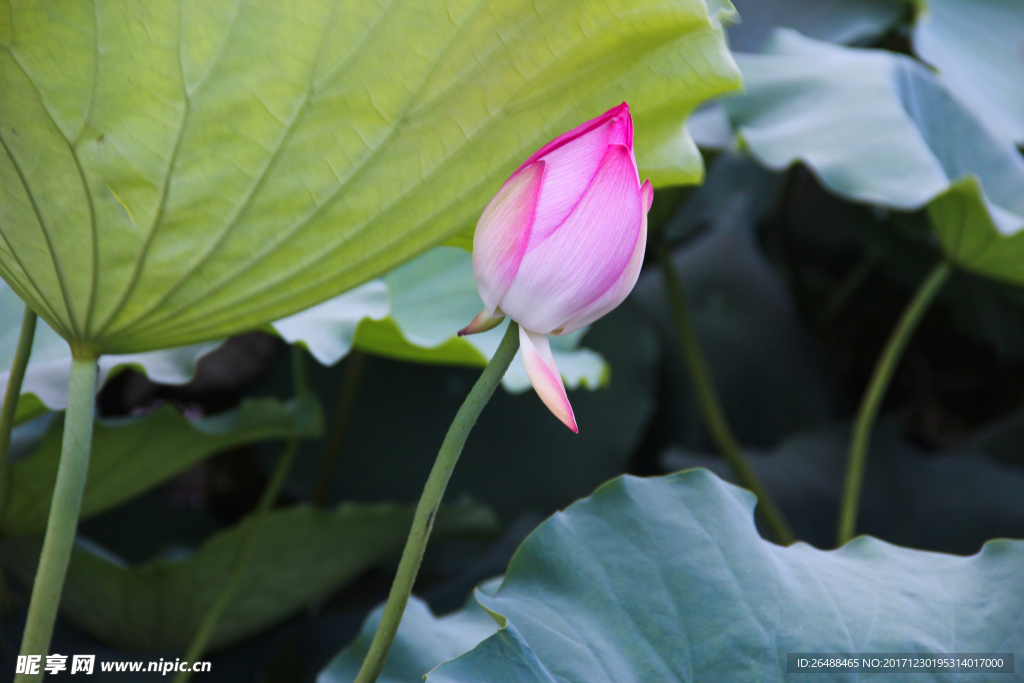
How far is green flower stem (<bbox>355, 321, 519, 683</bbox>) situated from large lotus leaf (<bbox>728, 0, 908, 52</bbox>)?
1.12 metres

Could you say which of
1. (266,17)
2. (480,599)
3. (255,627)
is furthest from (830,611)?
(255,627)

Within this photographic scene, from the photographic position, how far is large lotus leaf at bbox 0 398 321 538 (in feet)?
2.25

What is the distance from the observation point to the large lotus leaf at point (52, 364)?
57 cm

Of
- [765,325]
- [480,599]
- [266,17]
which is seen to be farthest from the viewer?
[765,325]

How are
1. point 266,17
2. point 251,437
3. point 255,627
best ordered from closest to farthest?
point 266,17 → point 251,437 → point 255,627

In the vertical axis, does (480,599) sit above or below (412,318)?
below

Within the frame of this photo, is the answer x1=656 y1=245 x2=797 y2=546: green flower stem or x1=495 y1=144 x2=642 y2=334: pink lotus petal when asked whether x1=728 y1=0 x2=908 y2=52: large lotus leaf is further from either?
x1=495 y1=144 x2=642 y2=334: pink lotus petal

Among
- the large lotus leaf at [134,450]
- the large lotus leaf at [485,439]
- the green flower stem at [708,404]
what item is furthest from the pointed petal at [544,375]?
the large lotus leaf at [485,439]

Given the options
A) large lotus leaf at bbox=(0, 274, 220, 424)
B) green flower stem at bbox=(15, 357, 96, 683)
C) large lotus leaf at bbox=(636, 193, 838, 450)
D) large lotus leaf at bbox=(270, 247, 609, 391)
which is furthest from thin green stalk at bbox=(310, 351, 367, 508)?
green flower stem at bbox=(15, 357, 96, 683)

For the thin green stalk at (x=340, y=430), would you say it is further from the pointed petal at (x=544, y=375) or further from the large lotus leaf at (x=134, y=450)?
the pointed petal at (x=544, y=375)

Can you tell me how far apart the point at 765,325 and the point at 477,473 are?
0.63 meters

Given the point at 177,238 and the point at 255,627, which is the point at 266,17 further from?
the point at 255,627

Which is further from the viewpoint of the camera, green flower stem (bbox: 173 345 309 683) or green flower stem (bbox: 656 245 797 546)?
green flower stem (bbox: 656 245 797 546)

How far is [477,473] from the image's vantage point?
124cm
